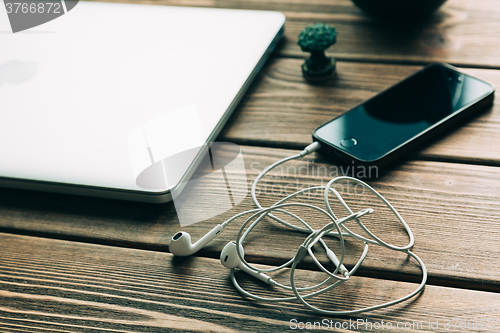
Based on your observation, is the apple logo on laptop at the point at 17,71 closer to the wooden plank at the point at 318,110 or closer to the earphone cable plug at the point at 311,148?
the wooden plank at the point at 318,110

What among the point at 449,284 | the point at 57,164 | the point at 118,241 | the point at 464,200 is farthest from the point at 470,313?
the point at 57,164

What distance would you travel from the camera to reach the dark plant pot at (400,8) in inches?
29.5

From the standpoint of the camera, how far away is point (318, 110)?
0.66 meters

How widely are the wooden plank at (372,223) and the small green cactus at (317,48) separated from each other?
188 millimetres

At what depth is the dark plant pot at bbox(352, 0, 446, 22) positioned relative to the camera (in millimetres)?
750

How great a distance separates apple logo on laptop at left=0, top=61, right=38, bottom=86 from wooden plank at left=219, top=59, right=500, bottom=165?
1.07 feet

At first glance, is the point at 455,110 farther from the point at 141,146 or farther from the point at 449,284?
the point at 141,146

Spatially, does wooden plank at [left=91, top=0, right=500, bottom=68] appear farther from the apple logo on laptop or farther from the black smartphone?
the apple logo on laptop
